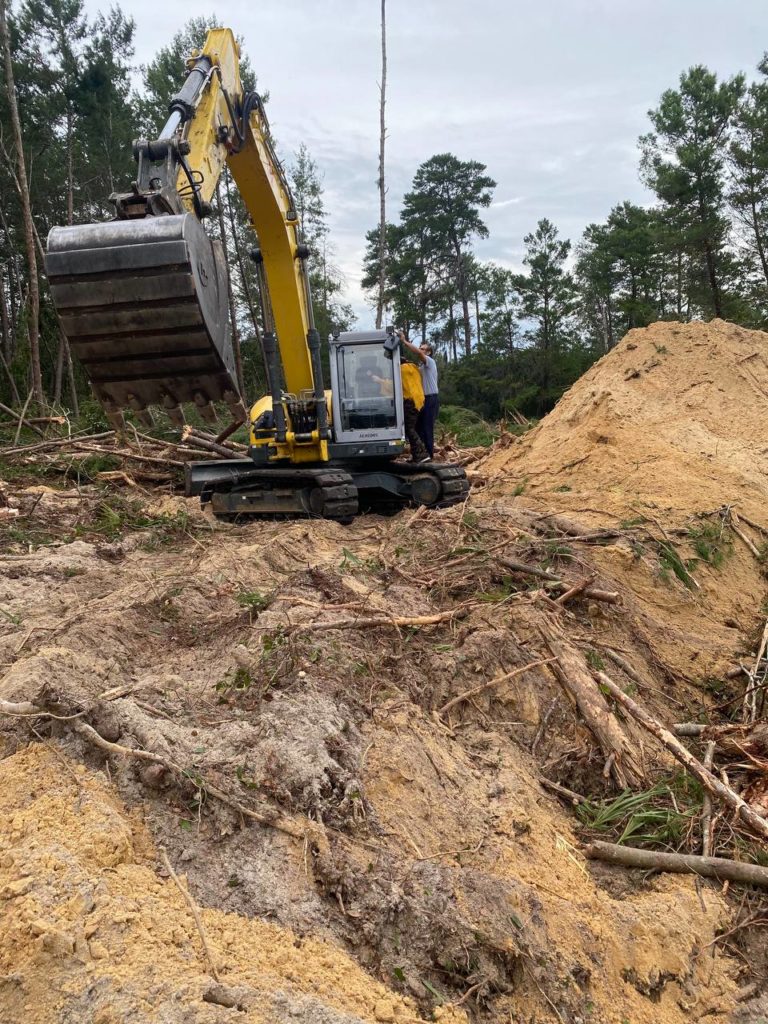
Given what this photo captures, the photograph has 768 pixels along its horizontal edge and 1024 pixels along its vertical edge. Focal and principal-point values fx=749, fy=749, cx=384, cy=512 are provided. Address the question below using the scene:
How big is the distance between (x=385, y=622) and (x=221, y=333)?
2070 millimetres

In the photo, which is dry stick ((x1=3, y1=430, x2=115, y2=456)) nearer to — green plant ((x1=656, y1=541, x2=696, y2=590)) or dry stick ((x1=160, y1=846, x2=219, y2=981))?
green plant ((x1=656, y1=541, x2=696, y2=590))

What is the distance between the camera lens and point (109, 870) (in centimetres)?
247

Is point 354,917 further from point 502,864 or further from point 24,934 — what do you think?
point 24,934

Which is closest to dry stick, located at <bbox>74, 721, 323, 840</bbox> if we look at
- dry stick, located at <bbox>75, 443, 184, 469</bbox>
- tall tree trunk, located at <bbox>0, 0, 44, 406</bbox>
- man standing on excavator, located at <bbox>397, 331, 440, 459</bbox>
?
man standing on excavator, located at <bbox>397, 331, 440, 459</bbox>

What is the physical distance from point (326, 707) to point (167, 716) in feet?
2.31

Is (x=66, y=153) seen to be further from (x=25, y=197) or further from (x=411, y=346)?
(x=411, y=346)

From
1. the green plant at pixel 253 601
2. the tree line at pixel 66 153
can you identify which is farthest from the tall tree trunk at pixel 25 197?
the green plant at pixel 253 601

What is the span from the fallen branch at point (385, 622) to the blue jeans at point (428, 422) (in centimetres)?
513

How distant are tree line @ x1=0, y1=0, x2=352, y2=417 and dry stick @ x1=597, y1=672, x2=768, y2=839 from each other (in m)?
18.2

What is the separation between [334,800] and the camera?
2.98m

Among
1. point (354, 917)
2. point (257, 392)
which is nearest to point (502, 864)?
point (354, 917)

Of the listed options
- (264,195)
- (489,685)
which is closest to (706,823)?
(489,685)

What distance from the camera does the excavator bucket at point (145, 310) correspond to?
427cm

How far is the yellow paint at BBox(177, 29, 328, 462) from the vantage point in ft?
18.3
